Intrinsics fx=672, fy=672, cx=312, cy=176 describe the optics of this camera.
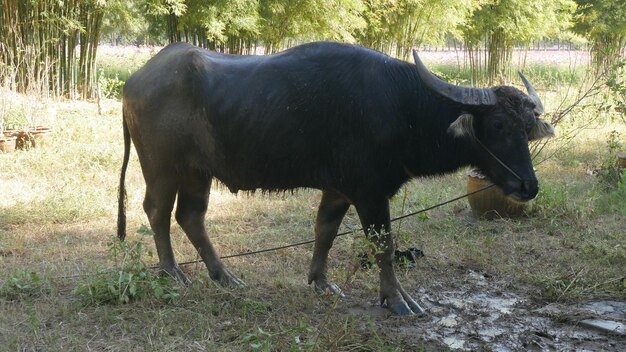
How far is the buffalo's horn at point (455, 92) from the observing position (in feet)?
11.7

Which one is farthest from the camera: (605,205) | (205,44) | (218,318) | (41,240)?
(205,44)

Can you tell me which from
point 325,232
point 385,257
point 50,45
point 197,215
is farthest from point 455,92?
point 50,45

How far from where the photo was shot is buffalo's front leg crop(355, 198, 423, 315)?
12.5 ft

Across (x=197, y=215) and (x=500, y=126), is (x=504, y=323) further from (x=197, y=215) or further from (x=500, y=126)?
(x=197, y=215)

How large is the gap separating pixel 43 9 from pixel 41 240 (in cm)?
649

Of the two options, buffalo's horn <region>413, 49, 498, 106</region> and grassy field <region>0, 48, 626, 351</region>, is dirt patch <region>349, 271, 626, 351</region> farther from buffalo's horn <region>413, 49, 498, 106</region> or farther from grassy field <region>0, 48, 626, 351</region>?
buffalo's horn <region>413, 49, 498, 106</region>

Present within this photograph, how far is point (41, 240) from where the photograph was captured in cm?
508

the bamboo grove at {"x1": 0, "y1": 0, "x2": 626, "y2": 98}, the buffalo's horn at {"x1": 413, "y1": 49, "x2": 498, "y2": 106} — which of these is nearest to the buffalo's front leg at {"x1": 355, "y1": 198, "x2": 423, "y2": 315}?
the buffalo's horn at {"x1": 413, "y1": 49, "x2": 498, "y2": 106}

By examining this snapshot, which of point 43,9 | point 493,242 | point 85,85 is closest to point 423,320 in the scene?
point 493,242

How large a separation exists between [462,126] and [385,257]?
870 millimetres

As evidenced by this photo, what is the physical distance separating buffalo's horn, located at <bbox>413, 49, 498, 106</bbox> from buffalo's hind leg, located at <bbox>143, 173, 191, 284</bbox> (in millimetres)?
1625

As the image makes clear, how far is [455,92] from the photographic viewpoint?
363cm

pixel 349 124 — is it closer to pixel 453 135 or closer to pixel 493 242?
pixel 453 135

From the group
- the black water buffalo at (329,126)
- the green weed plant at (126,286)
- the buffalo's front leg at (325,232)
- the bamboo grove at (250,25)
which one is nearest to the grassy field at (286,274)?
the green weed plant at (126,286)
